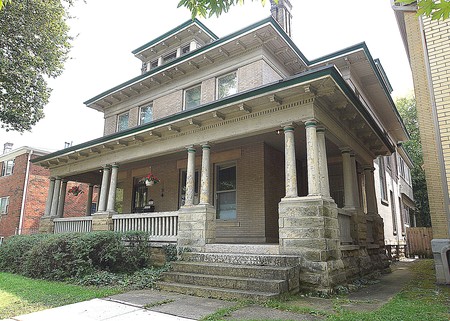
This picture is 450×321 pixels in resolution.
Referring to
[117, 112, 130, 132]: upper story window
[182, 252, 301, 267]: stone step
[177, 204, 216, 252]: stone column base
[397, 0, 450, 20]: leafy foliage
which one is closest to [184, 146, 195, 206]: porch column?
[177, 204, 216, 252]: stone column base

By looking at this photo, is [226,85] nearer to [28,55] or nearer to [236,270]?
[236,270]

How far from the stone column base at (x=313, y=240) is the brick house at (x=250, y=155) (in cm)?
2

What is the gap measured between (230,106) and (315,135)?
2257mm

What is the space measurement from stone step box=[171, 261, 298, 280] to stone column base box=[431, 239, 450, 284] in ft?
12.0

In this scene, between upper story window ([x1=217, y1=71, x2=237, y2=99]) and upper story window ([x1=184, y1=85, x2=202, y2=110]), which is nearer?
upper story window ([x1=217, y1=71, x2=237, y2=99])

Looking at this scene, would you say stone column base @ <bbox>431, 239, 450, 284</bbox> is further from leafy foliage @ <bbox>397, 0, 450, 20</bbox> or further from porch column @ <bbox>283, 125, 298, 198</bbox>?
leafy foliage @ <bbox>397, 0, 450, 20</bbox>

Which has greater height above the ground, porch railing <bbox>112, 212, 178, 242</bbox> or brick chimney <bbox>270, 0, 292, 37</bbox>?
brick chimney <bbox>270, 0, 292, 37</bbox>

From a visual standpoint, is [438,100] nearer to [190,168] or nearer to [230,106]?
[230,106]

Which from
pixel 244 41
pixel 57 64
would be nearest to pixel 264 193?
pixel 244 41

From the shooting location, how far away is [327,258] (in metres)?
6.46

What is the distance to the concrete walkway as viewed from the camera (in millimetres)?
4668

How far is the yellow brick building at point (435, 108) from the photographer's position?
6.23 m

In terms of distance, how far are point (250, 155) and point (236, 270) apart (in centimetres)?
495

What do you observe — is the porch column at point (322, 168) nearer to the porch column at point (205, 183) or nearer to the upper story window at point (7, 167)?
the porch column at point (205, 183)
